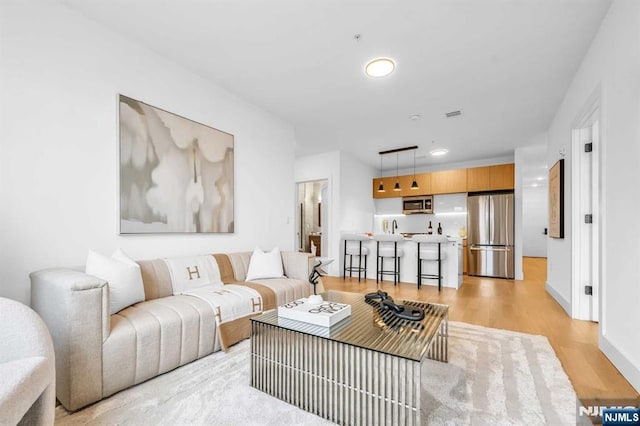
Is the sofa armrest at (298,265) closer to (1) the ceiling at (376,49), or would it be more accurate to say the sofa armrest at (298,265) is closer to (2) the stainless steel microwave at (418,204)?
(1) the ceiling at (376,49)

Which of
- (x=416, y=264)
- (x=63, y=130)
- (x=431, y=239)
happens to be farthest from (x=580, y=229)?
(x=63, y=130)

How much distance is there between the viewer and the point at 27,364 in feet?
3.34

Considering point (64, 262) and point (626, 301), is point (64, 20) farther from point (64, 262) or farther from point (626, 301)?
point (626, 301)

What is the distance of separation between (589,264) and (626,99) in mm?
1947

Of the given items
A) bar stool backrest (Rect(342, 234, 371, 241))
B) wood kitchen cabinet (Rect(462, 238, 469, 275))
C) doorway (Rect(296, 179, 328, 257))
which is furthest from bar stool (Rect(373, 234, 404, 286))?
doorway (Rect(296, 179, 328, 257))

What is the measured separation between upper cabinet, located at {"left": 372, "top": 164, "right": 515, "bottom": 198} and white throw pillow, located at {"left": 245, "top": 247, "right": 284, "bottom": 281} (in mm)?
4683

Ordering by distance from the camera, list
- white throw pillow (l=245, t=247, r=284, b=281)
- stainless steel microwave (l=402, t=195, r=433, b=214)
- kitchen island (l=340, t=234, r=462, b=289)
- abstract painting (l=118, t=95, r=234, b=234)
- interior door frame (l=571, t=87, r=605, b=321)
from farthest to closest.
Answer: stainless steel microwave (l=402, t=195, r=433, b=214) < kitchen island (l=340, t=234, r=462, b=289) < white throw pillow (l=245, t=247, r=284, b=281) < interior door frame (l=571, t=87, r=605, b=321) < abstract painting (l=118, t=95, r=234, b=234)

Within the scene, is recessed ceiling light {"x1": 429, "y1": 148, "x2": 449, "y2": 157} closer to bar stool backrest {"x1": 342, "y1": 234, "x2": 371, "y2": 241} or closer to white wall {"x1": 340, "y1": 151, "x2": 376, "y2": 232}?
white wall {"x1": 340, "y1": 151, "x2": 376, "y2": 232}

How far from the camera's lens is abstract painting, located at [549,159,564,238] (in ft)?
11.6

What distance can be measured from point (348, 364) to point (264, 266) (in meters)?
1.94

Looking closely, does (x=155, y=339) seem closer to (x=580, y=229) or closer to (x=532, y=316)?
(x=532, y=316)

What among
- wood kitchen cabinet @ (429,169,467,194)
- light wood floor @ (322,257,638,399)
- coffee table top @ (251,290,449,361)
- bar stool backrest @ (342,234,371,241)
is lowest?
light wood floor @ (322,257,638,399)

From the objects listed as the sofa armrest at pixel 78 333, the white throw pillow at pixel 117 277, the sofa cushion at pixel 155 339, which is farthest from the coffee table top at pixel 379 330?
the white throw pillow at pixel 117 277

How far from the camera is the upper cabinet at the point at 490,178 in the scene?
5906 millimetres
